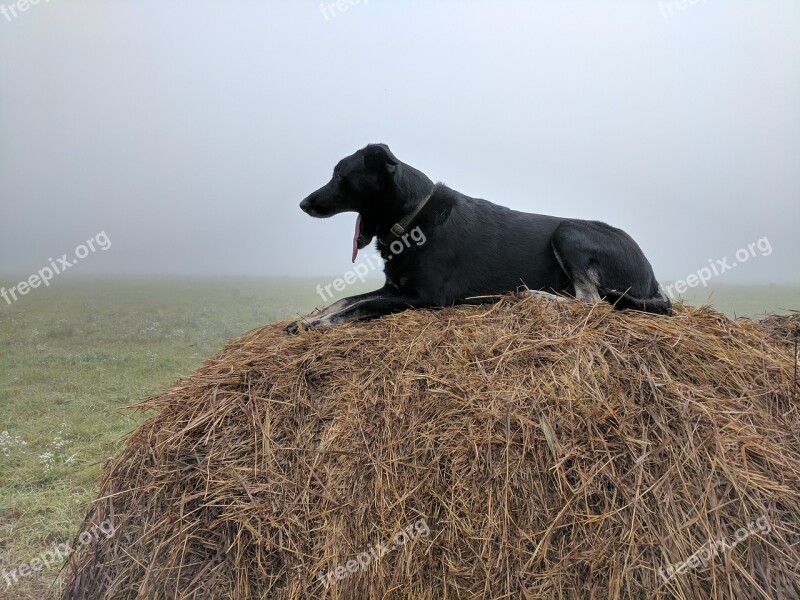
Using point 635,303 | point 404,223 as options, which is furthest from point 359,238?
point 635,303

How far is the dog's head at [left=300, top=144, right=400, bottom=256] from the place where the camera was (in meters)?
3.12

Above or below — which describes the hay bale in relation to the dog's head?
below

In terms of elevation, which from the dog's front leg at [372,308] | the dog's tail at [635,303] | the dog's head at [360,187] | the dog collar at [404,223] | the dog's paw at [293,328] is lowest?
the dog's tail at [635,303]

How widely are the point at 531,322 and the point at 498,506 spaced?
0.96 m

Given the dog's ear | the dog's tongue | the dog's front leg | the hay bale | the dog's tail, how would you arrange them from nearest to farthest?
the hay bale → the dog's tail → the dog's front leg → the dog's ear → the dog's tongue

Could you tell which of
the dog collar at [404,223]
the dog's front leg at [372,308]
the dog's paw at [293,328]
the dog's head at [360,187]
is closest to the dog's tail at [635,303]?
the dog's front leg at [372,308]

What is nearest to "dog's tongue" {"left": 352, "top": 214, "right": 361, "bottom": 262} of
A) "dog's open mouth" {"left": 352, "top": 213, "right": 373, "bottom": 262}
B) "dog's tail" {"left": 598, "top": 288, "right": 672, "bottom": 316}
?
"dog's open mouth" {"left": 352, "top": 213, "right": 373, "bottom": 262}

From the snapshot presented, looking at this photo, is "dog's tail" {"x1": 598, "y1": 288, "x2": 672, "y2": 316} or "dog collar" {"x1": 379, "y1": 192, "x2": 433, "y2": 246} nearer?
"dog's tail" {"x1": 598, "y1": 288, "x2": 672, "y2": 316}

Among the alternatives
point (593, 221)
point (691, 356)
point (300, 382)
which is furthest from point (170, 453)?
point (593, 221)

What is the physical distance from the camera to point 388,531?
73.4 inches

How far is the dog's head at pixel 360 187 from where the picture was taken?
312cm

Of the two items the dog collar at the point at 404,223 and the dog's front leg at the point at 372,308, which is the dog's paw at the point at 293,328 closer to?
the dog's front leg at the point at 372,308

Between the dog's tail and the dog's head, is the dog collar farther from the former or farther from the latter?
the dog's tail

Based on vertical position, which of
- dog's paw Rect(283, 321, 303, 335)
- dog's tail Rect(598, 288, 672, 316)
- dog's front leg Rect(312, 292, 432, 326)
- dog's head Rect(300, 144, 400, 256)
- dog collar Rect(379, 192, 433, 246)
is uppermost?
dog's head Rect(300, 144, 400, 256)
